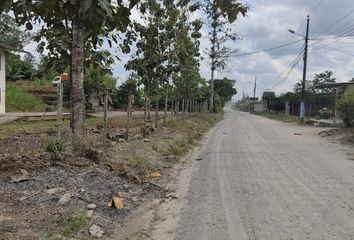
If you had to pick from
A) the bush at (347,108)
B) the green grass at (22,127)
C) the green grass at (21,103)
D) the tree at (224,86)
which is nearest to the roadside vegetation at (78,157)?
the green grass at (22,127)

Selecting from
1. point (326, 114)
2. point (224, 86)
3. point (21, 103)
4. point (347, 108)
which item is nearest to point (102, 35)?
point (347, 108)

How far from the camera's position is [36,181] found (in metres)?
7.93

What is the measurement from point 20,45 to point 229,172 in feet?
154

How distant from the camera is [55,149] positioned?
9.36 meters

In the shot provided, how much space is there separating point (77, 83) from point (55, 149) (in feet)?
4.88

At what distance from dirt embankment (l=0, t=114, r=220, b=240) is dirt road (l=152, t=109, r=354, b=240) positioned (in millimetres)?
763

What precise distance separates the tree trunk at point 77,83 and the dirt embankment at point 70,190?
36 cm

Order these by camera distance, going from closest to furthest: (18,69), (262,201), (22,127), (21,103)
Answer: (262,201) → (22,127) → (21,103) → (18,69)

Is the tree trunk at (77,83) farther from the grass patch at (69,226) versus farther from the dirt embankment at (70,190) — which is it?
the grass patch at (69,226)

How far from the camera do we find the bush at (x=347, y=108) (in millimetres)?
27891

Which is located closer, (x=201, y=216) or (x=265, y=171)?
(x=201, y=216)

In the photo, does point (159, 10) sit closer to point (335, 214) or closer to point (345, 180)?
point (345, 180)

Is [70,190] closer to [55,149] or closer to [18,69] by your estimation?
[55,149]

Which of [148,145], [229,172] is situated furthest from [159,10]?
[229,172]
